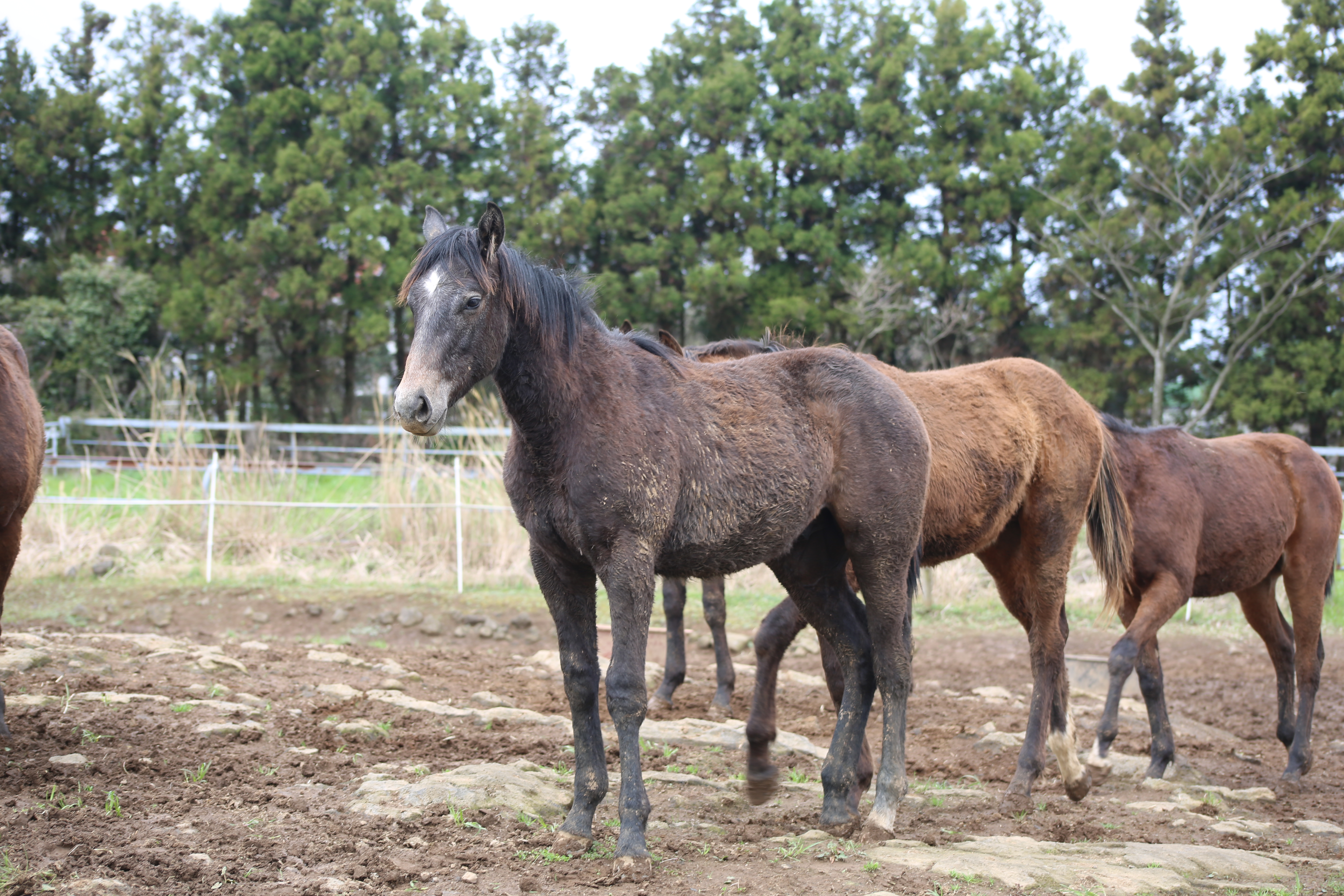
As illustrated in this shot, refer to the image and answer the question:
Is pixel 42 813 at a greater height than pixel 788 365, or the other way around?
pixel 788 365

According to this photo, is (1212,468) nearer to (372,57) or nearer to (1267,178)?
(1267,178)

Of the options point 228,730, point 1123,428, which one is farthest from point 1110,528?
point 228,730

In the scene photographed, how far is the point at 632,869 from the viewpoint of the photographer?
3.46 m

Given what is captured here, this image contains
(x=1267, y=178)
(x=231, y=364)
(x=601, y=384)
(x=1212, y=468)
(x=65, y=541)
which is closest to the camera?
(x=601, y=384)

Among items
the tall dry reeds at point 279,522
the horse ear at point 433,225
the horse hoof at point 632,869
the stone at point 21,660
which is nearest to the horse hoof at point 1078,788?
the horse hoof at point 632,869

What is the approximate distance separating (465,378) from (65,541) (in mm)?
9900

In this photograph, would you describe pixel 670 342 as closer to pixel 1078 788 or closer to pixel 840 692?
pixel 840 692

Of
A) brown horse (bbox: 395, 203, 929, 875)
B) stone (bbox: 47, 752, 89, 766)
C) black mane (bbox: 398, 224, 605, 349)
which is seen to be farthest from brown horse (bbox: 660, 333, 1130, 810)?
stone (bbox: 47, 752, 89, 766)

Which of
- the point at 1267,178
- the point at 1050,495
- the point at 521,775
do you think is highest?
the point at 1267,178

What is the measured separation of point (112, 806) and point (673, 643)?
3.98 m

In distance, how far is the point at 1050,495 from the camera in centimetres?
570

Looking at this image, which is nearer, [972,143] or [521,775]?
[521,775]

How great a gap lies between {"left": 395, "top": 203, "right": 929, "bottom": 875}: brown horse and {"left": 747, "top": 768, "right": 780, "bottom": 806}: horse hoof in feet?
1.67

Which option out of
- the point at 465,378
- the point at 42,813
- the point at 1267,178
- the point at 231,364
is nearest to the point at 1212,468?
the point at 465,378
